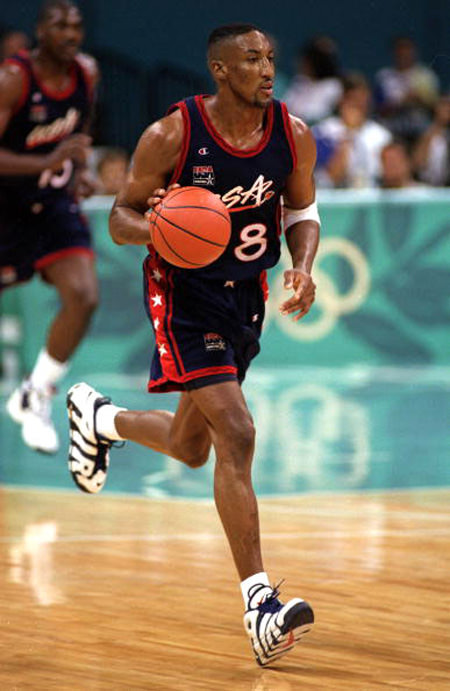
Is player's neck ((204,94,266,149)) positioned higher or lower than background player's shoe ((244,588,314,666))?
higher

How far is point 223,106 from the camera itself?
16.7 feet

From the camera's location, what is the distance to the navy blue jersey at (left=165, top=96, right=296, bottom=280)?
5.04m

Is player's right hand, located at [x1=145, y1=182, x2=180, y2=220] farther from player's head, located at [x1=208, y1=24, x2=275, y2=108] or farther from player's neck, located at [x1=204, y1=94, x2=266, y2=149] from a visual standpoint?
player's head, located at [x1=208, y1=24, x2=275, y2=108]

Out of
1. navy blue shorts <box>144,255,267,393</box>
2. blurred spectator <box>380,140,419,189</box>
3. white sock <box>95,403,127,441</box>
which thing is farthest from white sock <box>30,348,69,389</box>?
blurred spectator <box>380,140,419,189</box>

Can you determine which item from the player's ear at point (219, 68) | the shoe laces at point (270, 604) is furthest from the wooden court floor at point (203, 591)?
the player's ear at point (219, 68)

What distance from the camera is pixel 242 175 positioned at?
5.08 meters

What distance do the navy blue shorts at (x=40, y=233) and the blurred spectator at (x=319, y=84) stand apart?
6.47 metres

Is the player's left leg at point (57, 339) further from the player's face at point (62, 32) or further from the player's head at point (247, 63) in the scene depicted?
the player's head at point (247, 63)

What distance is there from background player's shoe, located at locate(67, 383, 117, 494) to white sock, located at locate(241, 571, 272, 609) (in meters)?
1.77

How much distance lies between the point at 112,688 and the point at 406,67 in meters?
12.2

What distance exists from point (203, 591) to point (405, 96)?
35.5 ft

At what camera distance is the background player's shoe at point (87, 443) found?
6277mm

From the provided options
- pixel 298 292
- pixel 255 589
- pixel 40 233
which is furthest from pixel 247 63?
pixel 40 233

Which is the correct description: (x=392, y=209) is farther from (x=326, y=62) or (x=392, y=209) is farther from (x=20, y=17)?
(x=20, y=17)
